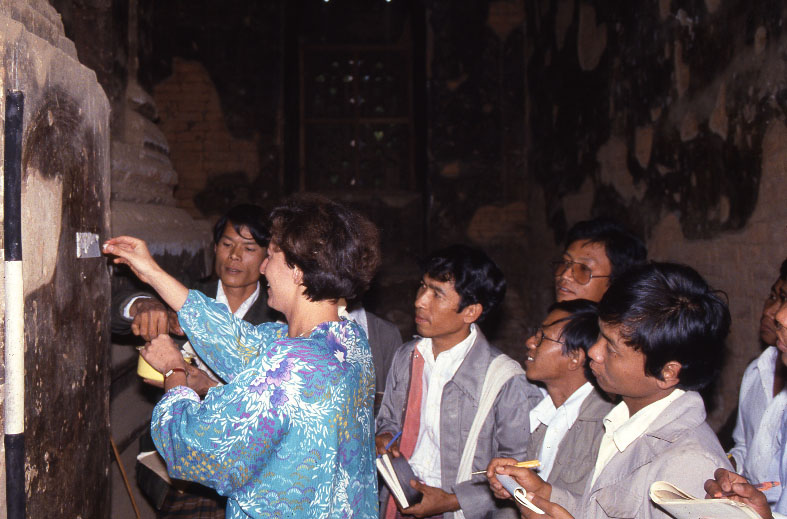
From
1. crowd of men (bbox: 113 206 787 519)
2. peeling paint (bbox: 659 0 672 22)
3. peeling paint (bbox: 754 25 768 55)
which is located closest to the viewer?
crowd of men (bbox: 113 206 787 519)

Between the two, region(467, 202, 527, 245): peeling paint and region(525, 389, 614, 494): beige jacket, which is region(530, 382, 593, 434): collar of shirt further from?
region(467, 202, 527, 245): peeling paint

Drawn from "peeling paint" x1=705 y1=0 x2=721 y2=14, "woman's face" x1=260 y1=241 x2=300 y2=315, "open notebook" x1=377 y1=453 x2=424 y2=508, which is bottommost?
"open notebook" x1=377 y1=453 x2=424 y2=508

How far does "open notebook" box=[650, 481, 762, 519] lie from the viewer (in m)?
1.10

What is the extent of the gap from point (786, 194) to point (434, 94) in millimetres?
4138

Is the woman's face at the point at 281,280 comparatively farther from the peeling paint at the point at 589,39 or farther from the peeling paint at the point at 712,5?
the peeling paint at the point at 589,39

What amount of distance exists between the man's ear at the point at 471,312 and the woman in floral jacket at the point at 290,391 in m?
0.76

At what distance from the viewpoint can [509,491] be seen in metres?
1.56

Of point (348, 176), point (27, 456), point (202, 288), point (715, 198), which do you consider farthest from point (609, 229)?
point (348, 176)

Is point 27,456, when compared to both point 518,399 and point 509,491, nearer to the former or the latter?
point 509,491

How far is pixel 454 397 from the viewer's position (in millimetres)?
2156

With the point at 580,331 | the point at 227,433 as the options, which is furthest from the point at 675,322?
the point at 227,433

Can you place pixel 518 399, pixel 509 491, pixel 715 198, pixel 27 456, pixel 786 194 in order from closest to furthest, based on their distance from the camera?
1. pixel 27 456
2. pixel 509 491
3. pixel 518 399
4. pixel 786 194
5. pixel 715 198

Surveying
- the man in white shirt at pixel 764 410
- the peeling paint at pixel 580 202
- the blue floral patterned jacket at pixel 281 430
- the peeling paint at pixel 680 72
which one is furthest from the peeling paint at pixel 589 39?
the blue floral patterned jacket at pixel 281 430

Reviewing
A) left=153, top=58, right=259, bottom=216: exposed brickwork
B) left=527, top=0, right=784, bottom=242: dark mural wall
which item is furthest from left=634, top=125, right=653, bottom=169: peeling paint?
left=153, top=58, right=259, bottom=216: exposed brickwork
